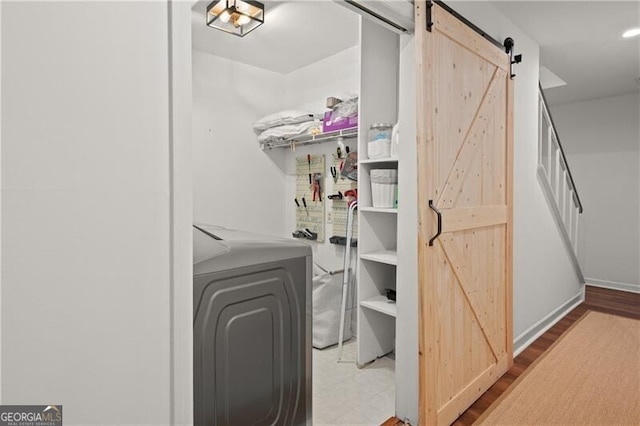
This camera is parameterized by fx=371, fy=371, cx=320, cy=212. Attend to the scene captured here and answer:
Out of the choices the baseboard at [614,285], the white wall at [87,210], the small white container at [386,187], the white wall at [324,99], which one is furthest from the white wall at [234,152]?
the baseboard at [614,285]

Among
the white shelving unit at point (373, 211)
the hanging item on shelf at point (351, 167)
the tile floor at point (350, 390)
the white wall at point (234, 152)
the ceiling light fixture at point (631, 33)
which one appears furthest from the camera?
the white wall at point (234, 152)

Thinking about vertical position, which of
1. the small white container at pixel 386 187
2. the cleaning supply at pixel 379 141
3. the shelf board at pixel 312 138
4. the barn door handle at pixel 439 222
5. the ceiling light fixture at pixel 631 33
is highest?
the ceiling light fixture at pixel 631 33

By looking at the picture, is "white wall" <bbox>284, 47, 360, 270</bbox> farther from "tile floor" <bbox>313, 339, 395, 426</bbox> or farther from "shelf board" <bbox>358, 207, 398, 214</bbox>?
"tile floor" <bbox>313, 339, 395, 426</bbox>

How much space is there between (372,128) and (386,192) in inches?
19.2

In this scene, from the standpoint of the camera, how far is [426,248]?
6.16ft

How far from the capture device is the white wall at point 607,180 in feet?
16.0

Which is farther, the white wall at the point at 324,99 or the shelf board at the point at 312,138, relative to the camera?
the white wall at the point at 324,99

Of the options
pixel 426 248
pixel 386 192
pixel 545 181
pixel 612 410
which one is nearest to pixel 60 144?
pixel 426 248

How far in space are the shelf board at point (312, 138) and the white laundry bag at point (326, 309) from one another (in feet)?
3.84

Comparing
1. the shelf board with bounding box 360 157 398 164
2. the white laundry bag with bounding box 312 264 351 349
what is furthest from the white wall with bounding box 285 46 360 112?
the white laundry bag with bounding box 312 264 351 349

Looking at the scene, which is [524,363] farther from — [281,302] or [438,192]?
[281,302]

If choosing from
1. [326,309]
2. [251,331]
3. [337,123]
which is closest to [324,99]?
[337,123]

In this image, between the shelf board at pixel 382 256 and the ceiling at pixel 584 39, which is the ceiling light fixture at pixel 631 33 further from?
the shelf board at pixel 382 256

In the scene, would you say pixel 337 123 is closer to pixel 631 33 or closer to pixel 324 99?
pixel 324 99
